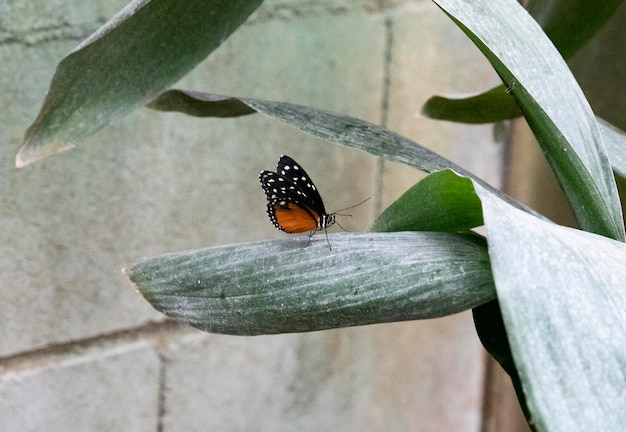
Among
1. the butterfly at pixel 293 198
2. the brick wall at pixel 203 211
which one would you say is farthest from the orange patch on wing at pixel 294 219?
the brick wall at pixel 203 211

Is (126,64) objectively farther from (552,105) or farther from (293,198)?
(552,105)

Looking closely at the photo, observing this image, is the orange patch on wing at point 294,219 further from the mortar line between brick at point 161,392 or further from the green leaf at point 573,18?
the mortar line between brick at point 161,392

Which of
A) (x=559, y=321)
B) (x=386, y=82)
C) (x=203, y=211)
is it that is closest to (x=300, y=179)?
(x=559, y=321)

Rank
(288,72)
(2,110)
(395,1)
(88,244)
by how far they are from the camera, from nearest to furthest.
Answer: (2,110) < (88,244) < (288,72) < (395,1)

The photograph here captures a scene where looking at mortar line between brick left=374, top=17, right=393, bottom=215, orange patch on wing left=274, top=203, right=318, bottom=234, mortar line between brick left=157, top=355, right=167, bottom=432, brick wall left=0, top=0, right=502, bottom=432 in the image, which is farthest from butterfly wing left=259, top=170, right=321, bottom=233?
mortar line between brick left=374, top=17, right=393, bottom=215

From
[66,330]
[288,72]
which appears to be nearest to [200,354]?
[66,330]

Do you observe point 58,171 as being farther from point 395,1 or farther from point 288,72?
point 395,1

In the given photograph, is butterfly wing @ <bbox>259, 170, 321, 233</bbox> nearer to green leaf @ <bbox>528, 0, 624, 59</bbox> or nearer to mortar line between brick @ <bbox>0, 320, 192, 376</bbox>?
green leaf @ <bbox>528, 0, 624, 59</bbox>
